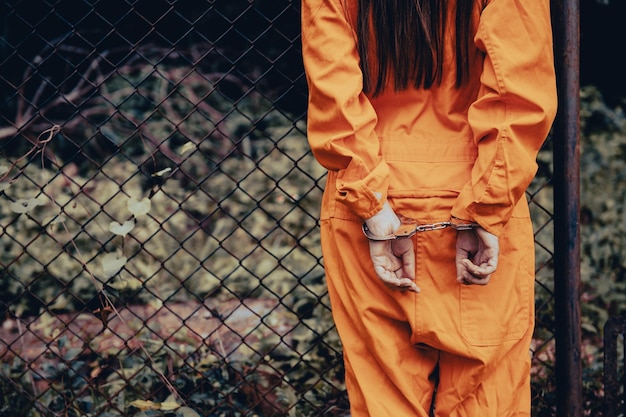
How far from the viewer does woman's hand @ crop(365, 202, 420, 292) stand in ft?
4.46

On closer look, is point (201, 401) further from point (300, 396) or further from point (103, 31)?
point (103, 31)

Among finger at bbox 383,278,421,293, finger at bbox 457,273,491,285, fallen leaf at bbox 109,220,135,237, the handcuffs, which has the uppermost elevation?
the handcuffs

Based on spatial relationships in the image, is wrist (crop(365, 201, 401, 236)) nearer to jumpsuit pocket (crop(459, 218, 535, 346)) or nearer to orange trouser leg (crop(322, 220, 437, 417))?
orange trouser leg (crop(322, 220, 437, 417))

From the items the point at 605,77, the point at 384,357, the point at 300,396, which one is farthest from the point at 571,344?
the point at 605,77

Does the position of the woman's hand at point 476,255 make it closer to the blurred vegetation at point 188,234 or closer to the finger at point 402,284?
the finger at point 402,284

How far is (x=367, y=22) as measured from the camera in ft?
4.71

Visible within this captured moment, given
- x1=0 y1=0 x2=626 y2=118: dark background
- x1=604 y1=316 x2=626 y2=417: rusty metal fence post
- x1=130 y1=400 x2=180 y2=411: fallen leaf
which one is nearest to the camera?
x1=604 y1=316 x2=626 y2=417: rusty metal fence post

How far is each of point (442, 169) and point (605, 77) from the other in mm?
4450

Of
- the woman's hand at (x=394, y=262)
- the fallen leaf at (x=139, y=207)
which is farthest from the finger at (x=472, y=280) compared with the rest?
the fallen leaf at (x=139, y=207)

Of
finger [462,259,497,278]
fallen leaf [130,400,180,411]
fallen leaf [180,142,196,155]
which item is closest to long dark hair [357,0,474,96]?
finger [462,259,497,278]

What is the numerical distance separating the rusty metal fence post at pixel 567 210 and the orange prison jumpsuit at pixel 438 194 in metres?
0.26

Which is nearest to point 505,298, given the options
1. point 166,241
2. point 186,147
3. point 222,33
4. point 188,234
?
point 186,147

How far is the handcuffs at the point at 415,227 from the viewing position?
1.34 metres

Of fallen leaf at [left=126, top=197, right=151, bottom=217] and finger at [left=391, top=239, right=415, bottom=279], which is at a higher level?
finger at [left=391, top=239, right=415, bottom=279]
